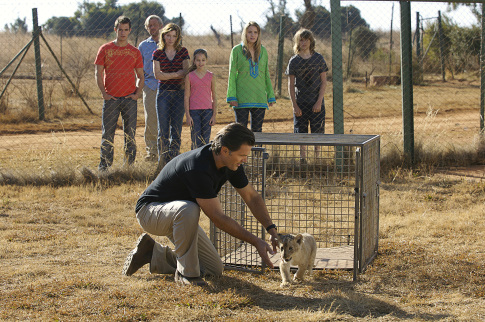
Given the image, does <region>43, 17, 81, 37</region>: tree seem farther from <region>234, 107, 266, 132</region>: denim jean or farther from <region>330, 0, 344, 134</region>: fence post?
<region>330, 0, 344, 134</region>: fence post

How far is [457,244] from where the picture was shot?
484 centimetres

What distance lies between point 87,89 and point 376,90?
8.03m

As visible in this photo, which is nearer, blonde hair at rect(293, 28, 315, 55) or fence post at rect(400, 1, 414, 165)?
blonde hair at rect(293, 28, 315, 55)

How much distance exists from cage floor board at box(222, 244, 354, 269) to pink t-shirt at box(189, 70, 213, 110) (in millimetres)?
2453

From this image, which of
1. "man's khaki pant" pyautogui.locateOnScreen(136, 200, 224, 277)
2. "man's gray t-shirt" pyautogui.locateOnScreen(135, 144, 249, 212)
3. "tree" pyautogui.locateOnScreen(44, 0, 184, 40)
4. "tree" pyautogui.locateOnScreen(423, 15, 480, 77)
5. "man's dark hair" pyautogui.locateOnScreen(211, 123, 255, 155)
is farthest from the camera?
"tree" pyautogui.locateOnScreen(423, 15, 480, 77)

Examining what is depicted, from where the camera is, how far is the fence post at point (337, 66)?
6851 millimetres

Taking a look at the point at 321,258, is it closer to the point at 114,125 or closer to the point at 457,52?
the point at 114,125

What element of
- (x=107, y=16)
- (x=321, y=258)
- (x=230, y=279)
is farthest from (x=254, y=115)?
(x=107, y=16)

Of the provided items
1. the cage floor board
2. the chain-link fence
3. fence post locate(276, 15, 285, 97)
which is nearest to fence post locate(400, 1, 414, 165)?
the chain-link fence

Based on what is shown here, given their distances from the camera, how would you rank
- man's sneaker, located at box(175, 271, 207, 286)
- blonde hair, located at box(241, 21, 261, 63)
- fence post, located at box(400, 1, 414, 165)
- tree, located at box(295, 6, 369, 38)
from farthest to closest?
tree, located at box(295, 6, 369, 38) → fence post, located at box(400, 1, 414, 165) → blonde hair, located at box(241, 21, 261, 63) → man's sneaker, located at box(175, 271, 207, 286)

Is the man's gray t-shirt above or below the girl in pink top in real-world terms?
below

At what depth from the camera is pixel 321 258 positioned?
15.1 ft

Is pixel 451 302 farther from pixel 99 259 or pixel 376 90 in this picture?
pixel 376 90

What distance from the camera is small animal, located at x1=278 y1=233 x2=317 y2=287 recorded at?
152 inches
